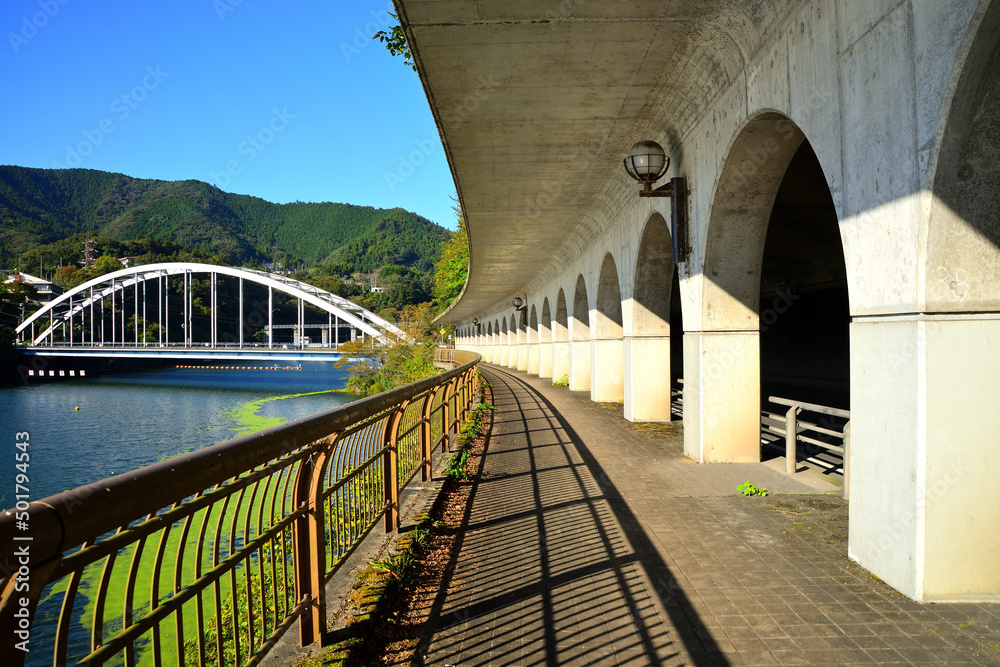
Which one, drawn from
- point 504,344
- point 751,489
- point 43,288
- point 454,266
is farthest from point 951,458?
point 43,288

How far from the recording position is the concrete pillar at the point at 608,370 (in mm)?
16844

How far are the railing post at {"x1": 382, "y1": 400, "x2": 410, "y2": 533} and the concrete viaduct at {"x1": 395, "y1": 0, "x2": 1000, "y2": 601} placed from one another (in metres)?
3.35

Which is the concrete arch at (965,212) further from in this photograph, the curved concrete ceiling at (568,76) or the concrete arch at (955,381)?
the curved concrete ceiling at (568,76)

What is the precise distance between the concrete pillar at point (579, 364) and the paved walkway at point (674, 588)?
13.6 m

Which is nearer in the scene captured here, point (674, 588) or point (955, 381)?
point (955, 381)

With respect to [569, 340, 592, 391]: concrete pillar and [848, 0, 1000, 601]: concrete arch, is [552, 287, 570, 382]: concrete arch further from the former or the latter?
[848, 0, 1000, 601]: concrete arch

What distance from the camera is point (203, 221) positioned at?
143 meters

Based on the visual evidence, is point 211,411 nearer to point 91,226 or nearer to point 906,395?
point 906,395

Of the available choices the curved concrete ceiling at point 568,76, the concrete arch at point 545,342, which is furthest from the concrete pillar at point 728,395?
the concrete arch at point 545,342

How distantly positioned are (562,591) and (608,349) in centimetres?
1305

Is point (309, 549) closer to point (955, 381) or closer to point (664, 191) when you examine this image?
point (955, 381)

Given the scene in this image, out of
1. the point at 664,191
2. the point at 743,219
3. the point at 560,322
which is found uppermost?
the point at 664,191

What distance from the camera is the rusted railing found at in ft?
4.43

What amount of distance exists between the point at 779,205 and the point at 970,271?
423 inches
